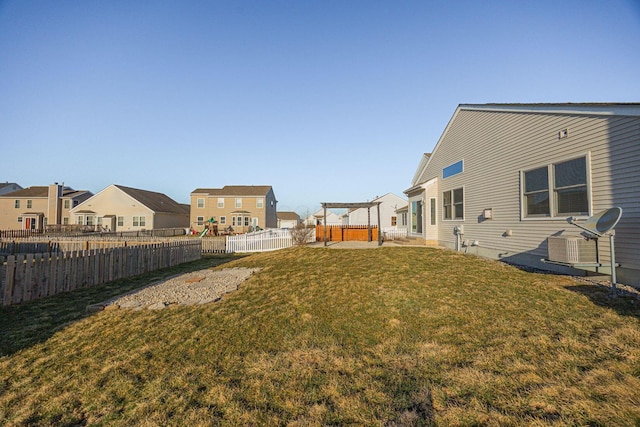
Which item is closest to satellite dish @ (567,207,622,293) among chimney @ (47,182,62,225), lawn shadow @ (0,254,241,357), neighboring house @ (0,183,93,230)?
lawn shadow @ (0,254,241,357)

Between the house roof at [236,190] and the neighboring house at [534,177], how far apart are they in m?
33.7

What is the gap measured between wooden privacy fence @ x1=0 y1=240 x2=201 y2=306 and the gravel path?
221cm

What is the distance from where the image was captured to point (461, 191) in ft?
45.4

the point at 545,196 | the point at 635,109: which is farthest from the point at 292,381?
the point at 545,196

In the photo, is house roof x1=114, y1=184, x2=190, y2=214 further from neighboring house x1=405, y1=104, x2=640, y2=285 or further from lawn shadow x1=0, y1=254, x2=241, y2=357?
neighboring house x1=405, y1=104, x2=640, y2=285

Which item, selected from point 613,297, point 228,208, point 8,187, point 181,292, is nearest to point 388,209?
point 228,208

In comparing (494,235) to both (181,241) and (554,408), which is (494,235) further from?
(181,241)

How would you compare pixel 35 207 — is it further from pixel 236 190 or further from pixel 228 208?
pixel 236 190

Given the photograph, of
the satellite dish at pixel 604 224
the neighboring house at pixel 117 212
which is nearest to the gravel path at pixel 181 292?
the satellite dish at pixel 604 224

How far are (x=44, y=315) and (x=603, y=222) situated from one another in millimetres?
12484

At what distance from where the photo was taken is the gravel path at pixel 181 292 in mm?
6621

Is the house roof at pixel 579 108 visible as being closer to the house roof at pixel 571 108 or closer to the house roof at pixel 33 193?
the house roof at pixel 571 108

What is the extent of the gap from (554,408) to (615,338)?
230 centimetres

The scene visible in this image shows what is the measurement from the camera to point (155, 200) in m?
44.4
